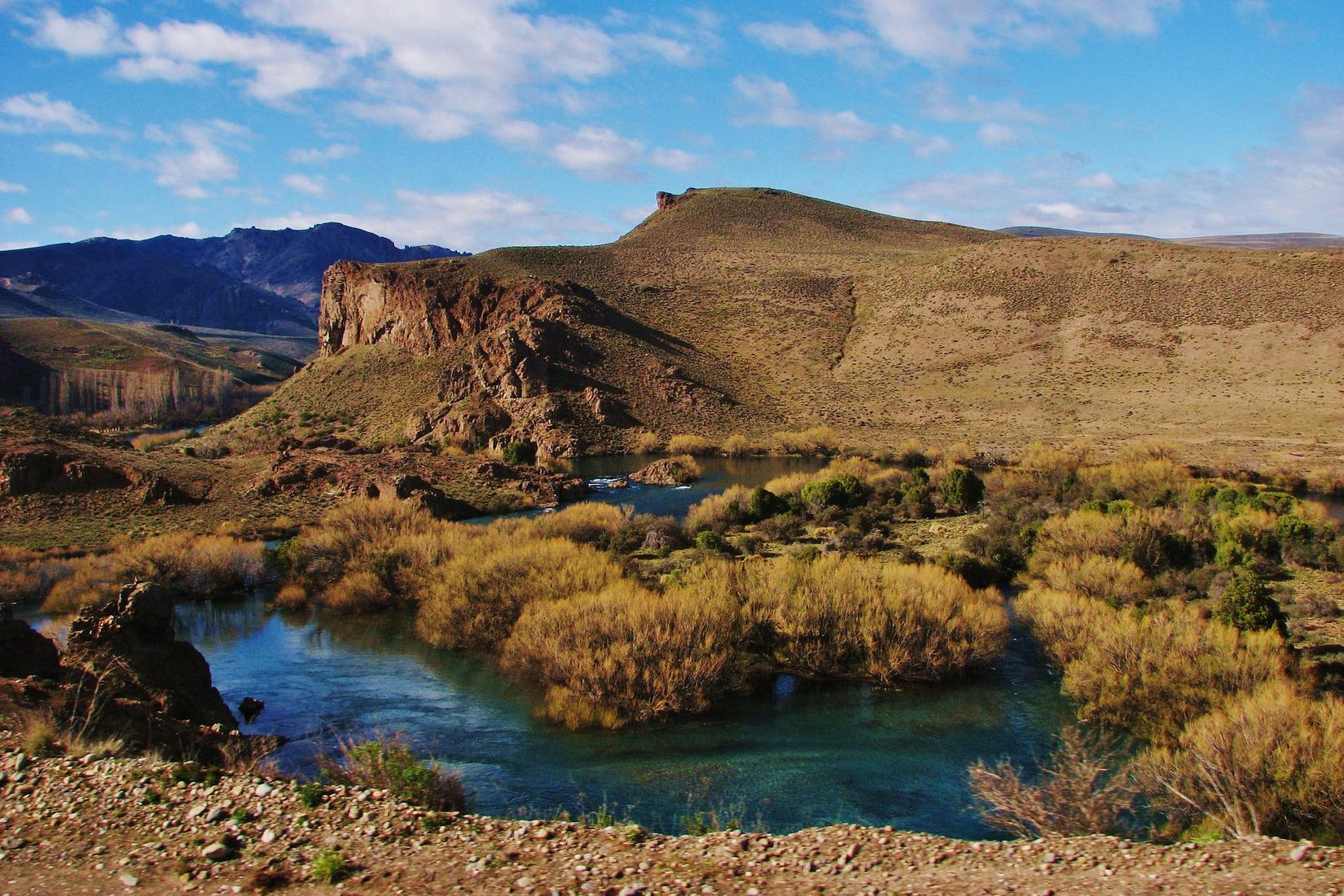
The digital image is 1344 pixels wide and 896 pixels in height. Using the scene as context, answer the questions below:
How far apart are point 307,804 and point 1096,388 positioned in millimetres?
72557

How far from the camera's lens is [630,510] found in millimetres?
40094

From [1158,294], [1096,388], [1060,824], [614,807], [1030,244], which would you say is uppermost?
[1030,244]

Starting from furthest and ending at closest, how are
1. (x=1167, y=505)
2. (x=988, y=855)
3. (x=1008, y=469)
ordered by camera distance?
(x=1008, y=469) → (x=1167, y=505) → (x=988, y=855)

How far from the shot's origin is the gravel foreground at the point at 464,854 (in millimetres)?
9617

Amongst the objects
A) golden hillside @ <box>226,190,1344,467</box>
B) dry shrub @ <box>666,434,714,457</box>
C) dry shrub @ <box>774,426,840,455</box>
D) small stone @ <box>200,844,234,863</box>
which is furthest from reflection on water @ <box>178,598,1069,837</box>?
golden hillside @ <box>226,190,1344,467</box>

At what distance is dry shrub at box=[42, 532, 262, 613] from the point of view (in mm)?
28156

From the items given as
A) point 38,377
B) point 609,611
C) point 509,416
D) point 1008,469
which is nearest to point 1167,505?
point 1008,469

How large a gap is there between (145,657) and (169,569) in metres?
13.7

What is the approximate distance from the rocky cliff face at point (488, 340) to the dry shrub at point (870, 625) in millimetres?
44838

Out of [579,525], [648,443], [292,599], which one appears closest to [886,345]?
[648,443]

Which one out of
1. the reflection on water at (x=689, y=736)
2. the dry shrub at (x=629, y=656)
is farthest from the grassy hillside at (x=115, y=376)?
the dry shrub at (x=629, y=656)

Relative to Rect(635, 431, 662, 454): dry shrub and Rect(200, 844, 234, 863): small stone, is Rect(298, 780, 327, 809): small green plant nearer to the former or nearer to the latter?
Rect(200, 844, 234, 863): small stone

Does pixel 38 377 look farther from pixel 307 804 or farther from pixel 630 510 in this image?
pixel 307 804

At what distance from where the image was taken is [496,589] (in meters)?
25.5
